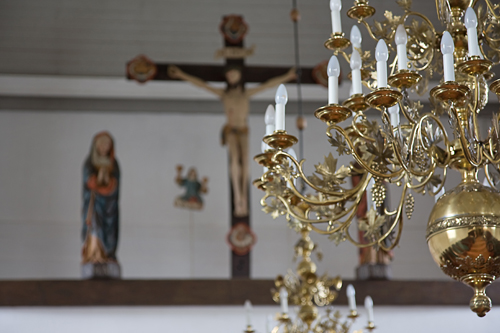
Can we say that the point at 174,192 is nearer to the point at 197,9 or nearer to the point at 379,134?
the point at 197,9

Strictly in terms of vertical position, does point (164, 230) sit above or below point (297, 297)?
above

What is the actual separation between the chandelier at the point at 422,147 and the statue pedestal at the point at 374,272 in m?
3.70

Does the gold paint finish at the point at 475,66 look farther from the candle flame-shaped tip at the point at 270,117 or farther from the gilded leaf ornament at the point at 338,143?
the candle flame-shaped tip at the point at 270,117

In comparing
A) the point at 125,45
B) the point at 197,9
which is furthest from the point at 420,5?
the point at 125,45

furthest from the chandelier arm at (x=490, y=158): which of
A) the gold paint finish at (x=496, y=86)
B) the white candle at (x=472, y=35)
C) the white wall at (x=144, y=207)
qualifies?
the white wall at (x=144, y=207)

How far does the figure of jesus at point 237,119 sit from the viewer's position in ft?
21.5

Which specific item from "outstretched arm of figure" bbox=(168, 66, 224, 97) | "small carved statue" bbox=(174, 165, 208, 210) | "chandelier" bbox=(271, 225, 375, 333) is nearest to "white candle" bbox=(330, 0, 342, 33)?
"chandelier" bbox=(271, 225, 375, 333)

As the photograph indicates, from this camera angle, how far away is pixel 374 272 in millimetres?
6547

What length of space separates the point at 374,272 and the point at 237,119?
6.17ft

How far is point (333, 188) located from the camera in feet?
8.52

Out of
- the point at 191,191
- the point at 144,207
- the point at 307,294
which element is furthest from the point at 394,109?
the point at 144,207

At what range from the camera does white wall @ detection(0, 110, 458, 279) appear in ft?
24.9

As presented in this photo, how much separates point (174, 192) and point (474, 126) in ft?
18.7

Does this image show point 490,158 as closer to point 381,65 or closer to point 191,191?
point 381,65
